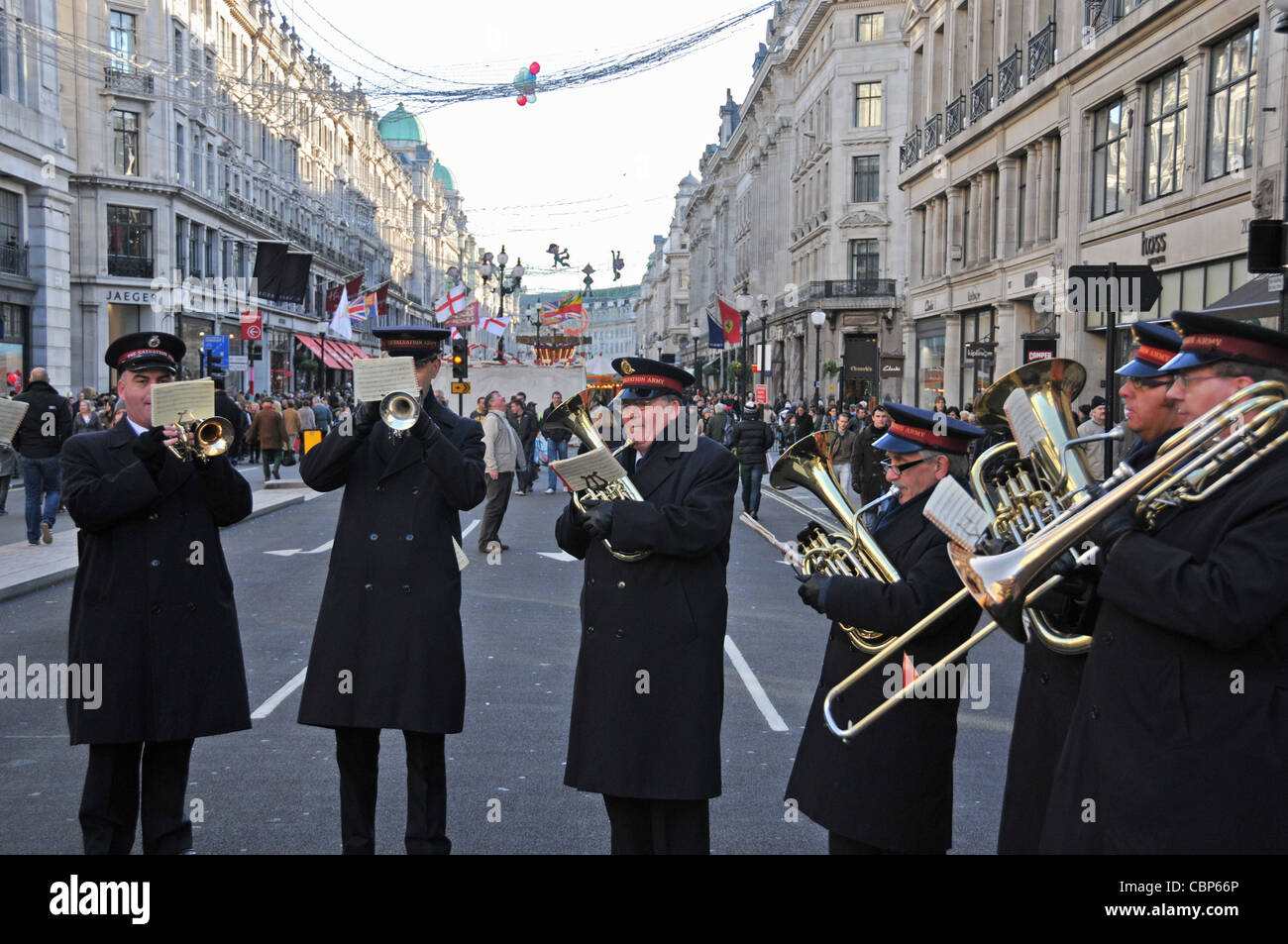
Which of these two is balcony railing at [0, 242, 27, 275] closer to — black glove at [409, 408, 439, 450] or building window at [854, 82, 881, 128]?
black glove at [409, 408, 439, 450]

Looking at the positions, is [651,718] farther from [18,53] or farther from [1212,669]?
[18,53]

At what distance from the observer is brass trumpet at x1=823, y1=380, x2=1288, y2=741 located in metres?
2.97

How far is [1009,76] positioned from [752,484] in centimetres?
1607

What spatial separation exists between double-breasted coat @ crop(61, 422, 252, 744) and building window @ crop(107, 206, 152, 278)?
40278mm

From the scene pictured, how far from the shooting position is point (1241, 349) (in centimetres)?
310

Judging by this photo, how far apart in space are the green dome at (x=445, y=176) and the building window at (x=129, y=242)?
12088cm

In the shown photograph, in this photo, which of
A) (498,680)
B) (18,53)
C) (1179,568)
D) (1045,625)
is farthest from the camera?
(18,53)

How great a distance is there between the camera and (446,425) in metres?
5.13

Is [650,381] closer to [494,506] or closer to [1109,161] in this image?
[494,506]

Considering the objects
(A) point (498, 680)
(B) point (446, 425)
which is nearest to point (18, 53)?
(A) point (498, 680)

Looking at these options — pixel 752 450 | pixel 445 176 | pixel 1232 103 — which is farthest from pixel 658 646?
pixel 445 176

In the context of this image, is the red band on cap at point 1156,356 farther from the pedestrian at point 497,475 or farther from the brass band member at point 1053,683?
the pedestrian at point 497,475
